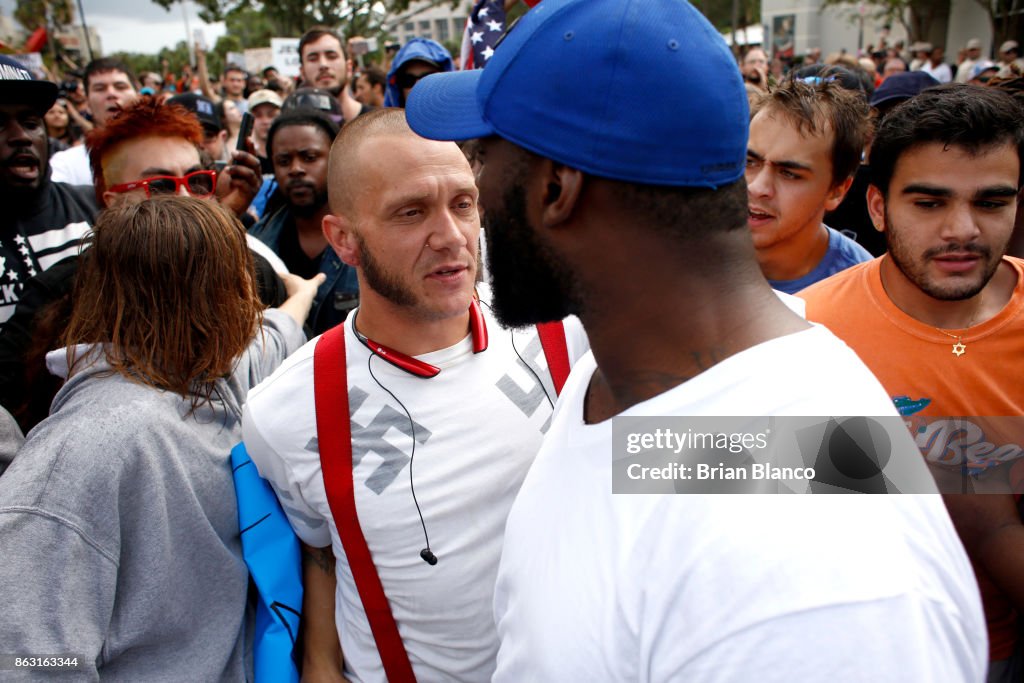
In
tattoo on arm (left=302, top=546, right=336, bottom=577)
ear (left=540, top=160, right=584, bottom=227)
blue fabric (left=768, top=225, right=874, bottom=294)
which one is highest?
ear (left=540, top=160, right=584, bottom=227)

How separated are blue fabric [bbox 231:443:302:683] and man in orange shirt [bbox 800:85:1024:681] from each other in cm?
182

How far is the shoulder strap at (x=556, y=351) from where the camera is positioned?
2031 millimetres

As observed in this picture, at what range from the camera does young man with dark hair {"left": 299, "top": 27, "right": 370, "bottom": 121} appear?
5891mm

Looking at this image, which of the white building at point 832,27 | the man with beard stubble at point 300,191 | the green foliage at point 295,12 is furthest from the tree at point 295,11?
the man with beard stubble at point 300,191

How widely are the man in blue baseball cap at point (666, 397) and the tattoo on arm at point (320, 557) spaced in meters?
1.08

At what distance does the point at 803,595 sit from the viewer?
2.55ft

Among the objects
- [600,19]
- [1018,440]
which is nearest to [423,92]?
[600,19]

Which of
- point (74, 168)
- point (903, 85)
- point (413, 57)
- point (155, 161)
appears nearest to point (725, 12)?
point (903, 85)

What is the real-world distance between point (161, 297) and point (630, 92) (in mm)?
1588

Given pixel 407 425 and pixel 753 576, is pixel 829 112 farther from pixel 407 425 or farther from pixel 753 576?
pixel 753 576

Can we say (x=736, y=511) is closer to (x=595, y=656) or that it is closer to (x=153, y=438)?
(x=595, y=656)

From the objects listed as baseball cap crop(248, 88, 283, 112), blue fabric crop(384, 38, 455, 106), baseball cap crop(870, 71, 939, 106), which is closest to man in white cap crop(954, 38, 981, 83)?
baseball cap crop(870, 71, 939, 106)

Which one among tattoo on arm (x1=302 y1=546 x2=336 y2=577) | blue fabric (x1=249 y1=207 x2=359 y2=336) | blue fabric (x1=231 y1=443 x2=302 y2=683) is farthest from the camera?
blue fabric (x1=249 y1=207 x2=359 y2=336)

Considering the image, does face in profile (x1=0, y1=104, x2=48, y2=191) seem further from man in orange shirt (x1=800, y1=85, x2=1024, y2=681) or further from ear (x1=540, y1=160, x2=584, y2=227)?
man in orange shirt (x1=800, y1=85, x2=1024, y2=681)
